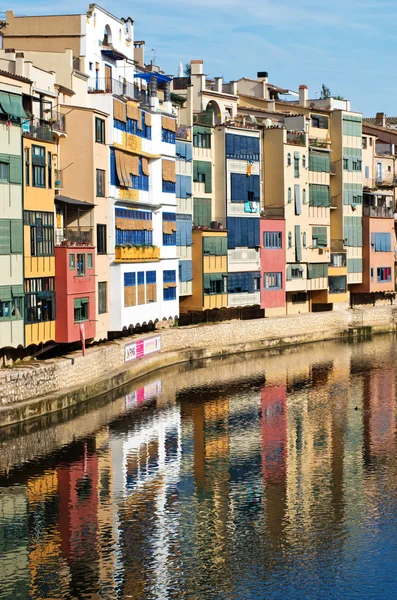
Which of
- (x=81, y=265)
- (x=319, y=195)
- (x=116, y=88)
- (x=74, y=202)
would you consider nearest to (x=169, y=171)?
(x=116, y=88)

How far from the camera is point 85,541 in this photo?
3325cm

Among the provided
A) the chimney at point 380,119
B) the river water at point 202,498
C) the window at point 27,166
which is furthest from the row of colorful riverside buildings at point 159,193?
the chimney at point 380,119

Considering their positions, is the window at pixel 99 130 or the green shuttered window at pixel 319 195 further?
the green shuttered window at pixel 319 195

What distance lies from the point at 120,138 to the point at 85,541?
93.7 ft

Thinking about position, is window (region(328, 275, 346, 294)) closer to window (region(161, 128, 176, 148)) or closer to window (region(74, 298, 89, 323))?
window (region(161, 128, 176, 148))

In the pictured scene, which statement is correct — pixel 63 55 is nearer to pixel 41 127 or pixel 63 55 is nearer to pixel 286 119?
pixel 41 127

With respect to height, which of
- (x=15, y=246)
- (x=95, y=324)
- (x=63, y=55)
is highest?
(x=63, y=55)

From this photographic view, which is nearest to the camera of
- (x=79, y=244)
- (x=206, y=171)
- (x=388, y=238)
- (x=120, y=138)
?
(x=79, y=244)

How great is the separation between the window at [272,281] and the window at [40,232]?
98.6ft

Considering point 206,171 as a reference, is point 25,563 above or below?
below

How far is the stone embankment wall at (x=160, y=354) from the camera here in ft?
148

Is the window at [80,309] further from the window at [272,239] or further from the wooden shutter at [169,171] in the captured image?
the window at [272,239]

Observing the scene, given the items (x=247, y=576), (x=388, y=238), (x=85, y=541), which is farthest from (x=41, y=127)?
(x=388, y=238)

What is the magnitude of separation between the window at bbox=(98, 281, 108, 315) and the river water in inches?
155
